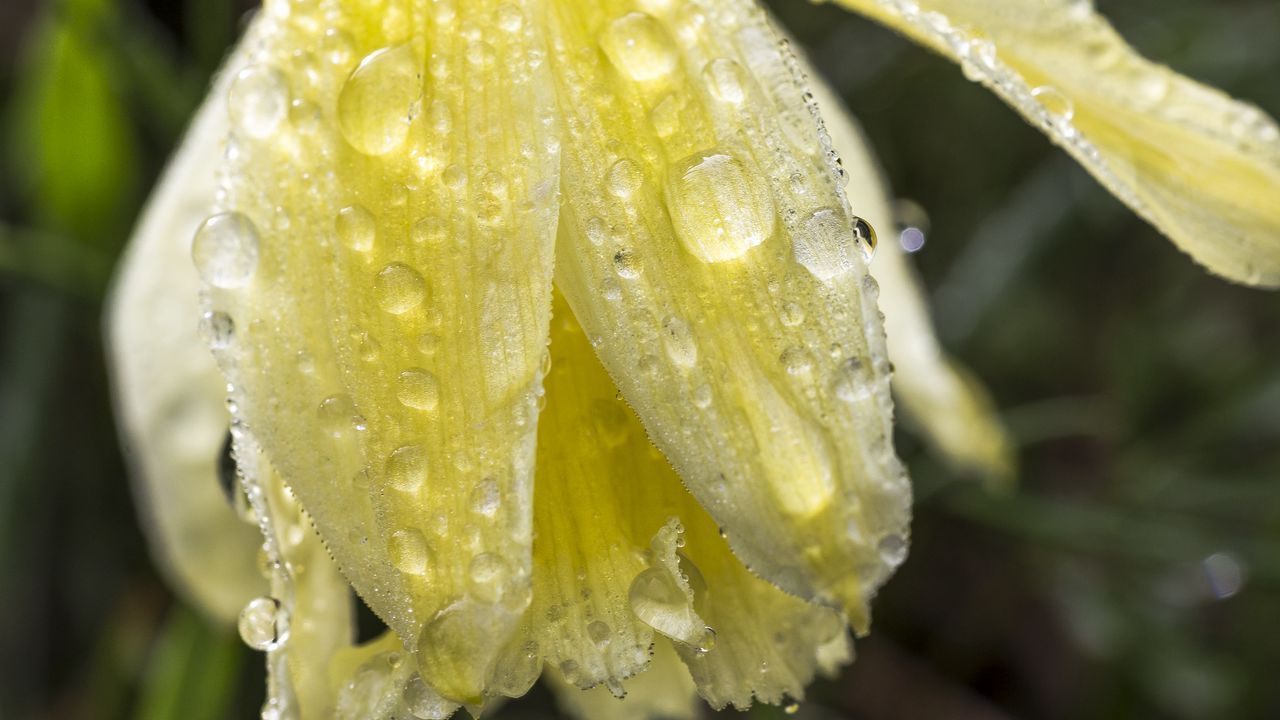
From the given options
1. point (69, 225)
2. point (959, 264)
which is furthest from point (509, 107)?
point (959, 264)

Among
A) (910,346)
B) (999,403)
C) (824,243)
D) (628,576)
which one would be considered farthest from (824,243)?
(999,403)

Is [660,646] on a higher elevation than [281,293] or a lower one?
Answer: lower

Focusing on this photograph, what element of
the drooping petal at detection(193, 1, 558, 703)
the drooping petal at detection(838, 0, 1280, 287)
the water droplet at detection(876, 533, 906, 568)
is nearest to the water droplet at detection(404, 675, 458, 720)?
the drooping petal at detection(193, 1, 558, 703)

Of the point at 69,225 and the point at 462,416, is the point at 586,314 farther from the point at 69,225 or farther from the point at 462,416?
the point at 69,225

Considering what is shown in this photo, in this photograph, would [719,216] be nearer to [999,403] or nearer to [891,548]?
[891,548]

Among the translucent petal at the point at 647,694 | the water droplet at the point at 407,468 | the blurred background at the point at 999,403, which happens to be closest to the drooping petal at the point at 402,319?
the water droplet at the point at 407,468

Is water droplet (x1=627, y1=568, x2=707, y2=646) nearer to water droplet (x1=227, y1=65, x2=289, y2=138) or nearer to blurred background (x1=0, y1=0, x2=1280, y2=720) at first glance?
water droplet (x1=227, y1=65, x2=289, y2=138)
